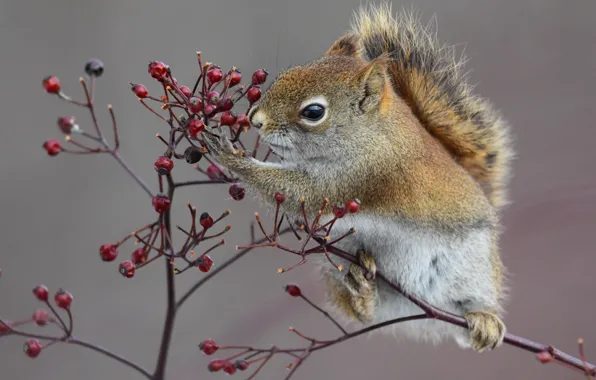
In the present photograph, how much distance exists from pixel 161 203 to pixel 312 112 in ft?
1.76

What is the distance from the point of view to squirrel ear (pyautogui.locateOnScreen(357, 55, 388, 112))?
1857mm

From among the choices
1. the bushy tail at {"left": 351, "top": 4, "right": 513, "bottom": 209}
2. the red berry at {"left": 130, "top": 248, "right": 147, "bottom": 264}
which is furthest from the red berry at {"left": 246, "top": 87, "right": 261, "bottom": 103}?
the bushy tail at {"left": 351, "top": 4, "right": 513, "bottom": 209}

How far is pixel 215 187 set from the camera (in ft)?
12.1

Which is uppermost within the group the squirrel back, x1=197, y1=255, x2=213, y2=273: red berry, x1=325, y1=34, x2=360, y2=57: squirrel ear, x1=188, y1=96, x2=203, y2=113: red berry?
the squirrel back

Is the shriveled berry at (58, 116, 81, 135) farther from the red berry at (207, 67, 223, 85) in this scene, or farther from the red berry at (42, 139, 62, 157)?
the red berry at (207, 67, 223, 85)

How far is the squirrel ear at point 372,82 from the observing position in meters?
1.86

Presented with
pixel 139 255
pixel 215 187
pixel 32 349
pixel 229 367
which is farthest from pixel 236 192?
pixel 215 187

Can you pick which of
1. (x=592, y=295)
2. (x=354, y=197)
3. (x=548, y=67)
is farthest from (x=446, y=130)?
(x=548, y=67)

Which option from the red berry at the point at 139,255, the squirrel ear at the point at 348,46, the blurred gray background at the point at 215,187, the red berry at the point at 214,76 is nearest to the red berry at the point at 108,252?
the red berry at the point at 139,255

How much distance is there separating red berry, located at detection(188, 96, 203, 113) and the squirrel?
23 centimetres

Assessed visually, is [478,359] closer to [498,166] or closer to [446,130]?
[498,166]

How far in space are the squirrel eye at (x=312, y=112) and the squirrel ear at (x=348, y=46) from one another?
26cm

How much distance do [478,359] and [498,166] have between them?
1138 mm

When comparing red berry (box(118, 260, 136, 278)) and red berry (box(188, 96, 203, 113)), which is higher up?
red berry (box(188, 96, 203, 113))
